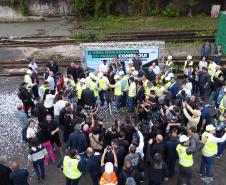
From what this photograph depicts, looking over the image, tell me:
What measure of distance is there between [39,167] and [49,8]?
19.9 metres

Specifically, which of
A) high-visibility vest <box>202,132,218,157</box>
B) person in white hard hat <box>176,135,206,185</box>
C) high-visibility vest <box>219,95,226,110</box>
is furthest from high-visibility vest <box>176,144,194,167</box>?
high-visibility vest <box>219,95,226,110</box>

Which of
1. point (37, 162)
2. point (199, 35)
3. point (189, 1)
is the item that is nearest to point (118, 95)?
point (37, 162)

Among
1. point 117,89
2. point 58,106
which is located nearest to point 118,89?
point 117,89

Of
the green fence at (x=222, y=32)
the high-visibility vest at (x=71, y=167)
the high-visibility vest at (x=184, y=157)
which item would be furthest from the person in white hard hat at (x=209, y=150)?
the green fence at (x=222, y=32)

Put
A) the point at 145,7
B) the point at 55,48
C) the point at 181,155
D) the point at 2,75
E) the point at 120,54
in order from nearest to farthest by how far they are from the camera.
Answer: the point at 181,155, the point at 120,54, the point at 2,75, the point at 55,48, the point at 145,7

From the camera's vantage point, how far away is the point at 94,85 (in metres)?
12.0

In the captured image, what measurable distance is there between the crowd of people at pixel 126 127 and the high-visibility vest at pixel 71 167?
24 millimetres

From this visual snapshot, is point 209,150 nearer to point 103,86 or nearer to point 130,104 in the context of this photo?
point 130,104

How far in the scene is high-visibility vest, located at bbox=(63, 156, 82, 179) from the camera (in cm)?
779

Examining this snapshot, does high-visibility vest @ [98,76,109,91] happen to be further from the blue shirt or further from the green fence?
the green fence

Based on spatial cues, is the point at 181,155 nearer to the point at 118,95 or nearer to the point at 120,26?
the point at 118,95

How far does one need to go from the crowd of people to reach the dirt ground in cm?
21

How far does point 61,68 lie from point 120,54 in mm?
3734

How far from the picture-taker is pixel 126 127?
8867 millimetres
